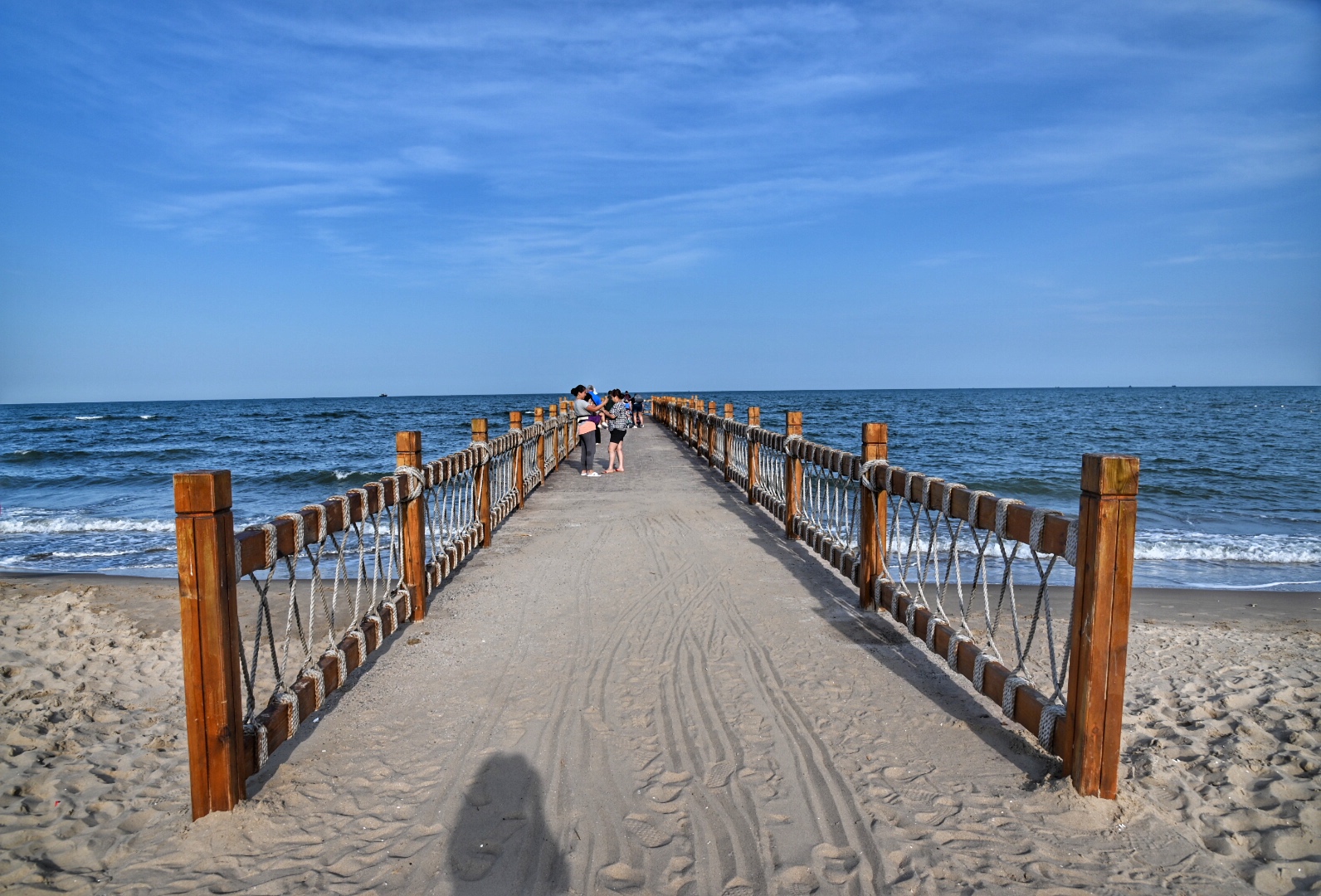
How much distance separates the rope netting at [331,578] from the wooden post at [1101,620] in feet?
10.2

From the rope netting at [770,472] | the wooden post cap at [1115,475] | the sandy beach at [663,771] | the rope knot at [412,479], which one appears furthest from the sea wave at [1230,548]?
the rope knot at [412,479]

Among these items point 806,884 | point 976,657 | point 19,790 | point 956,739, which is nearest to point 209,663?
point 19,790

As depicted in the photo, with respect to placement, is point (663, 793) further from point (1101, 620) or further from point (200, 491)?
point (200, 491)

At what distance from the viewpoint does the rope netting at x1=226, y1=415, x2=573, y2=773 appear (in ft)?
10.7

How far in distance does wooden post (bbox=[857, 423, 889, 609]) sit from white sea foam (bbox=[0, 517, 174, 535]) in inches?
504

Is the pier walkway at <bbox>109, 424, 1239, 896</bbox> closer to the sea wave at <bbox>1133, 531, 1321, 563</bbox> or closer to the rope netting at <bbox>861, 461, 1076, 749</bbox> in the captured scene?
the rope netting at <bbox>861, 461, 1076, 749</bbox>

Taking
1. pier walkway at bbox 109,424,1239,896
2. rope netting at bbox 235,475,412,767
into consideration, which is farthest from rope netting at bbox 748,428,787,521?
rope netting at bbox 235,475,412,767

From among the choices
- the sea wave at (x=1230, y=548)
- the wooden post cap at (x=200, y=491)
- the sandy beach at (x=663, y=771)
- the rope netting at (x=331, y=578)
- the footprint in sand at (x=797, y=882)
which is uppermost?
the wooden post cap at (x=200, y=491)

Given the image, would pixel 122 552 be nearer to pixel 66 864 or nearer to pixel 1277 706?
pixel 66 864

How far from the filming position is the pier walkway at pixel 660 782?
8.37ft

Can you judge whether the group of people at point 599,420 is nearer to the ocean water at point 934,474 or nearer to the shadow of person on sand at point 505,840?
the ocean water at point 934,474

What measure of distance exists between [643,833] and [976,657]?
1.94 meters

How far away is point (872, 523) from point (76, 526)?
15.1 m

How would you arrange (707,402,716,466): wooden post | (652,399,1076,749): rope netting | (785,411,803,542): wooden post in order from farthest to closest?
(707,402,716,466): wooden post, (785,411,803,542): wooden post, (652,399,1076,749): rope netting
